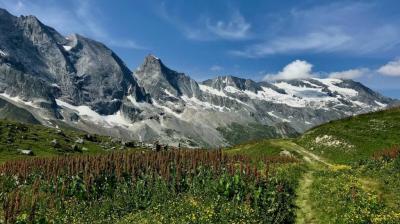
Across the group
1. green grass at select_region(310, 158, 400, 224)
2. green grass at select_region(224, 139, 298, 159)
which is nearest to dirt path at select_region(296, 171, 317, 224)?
green grass at select_region(310, 158, 400, 224)

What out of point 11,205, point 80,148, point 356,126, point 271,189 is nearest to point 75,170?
point 11,205

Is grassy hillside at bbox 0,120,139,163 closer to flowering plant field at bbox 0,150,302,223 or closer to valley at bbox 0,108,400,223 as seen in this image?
flowering plant field at bbox 0,150,302,223

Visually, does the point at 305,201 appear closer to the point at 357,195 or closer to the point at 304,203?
the point at 304,203

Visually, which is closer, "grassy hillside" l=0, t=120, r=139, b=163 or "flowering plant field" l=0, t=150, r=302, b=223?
"flowering plant field" l=0, t=150, r=302, b=223

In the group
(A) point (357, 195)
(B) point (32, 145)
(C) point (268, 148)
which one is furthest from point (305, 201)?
(B) point (32, 145)

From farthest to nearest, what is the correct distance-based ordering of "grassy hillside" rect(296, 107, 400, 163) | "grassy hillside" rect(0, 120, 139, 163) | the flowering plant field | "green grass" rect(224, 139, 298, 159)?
"grassy hillside" rect(0, 120, 139, 163) → "green grass" rect(224, 139, 298, 159) → "grassy hillside" rect(296, 107, 400, 163) → the flowering plant field

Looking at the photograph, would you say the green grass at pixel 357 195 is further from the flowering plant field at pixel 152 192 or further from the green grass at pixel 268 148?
the green grass at pixel 268 148

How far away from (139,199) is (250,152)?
46.3m

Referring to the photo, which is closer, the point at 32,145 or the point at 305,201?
the point at 305,201

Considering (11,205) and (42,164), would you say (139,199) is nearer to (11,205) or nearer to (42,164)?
(11,205)

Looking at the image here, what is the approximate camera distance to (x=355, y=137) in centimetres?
7656

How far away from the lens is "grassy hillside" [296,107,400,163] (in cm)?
7177

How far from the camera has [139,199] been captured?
3978 centimetres

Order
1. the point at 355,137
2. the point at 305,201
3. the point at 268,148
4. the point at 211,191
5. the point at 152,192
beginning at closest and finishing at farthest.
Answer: the point at 211,191 → the point at 305,201 → the point at 152,192 → the point at 355,137 → the point at 268,148
